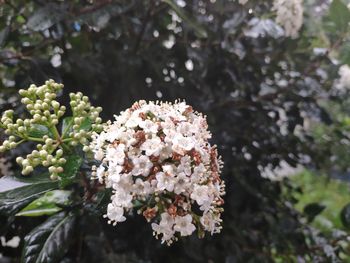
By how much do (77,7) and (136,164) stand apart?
0.83 metres

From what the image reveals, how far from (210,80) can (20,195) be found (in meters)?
1.04

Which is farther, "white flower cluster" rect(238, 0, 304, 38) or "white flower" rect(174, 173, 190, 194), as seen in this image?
"white flower cluster" rect(238, 0, 304, 38)

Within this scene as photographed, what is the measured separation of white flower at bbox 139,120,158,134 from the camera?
80cm

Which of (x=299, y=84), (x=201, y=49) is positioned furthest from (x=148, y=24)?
(x=299, y=84)

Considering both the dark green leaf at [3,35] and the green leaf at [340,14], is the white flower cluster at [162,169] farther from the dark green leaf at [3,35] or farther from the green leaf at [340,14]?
the green leaf at [340,14]

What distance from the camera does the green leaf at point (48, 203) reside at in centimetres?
110

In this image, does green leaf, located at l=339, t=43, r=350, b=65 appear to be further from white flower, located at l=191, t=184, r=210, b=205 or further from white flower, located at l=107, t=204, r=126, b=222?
white flower, located at l=107, t=204, r=126, b=222

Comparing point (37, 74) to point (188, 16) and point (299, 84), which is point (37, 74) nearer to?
point (188, 16)

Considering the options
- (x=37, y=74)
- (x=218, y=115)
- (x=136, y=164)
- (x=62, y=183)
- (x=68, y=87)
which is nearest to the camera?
(x=136, y=164)

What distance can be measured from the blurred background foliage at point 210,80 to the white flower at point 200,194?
2.16ft

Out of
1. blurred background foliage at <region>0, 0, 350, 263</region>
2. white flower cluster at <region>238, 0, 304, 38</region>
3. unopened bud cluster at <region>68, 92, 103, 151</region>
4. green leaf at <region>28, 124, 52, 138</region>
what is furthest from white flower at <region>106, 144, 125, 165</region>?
white flower cluster at <region>238, 0, 304, 38</region>

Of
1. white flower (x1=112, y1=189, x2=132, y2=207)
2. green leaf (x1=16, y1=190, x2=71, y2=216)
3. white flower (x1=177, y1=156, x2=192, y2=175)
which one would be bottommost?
white flower (x1=112, y1=189, x2=132, y2=207)

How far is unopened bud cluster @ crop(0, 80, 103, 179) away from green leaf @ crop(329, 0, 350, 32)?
100 cm

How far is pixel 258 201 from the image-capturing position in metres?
1.85
